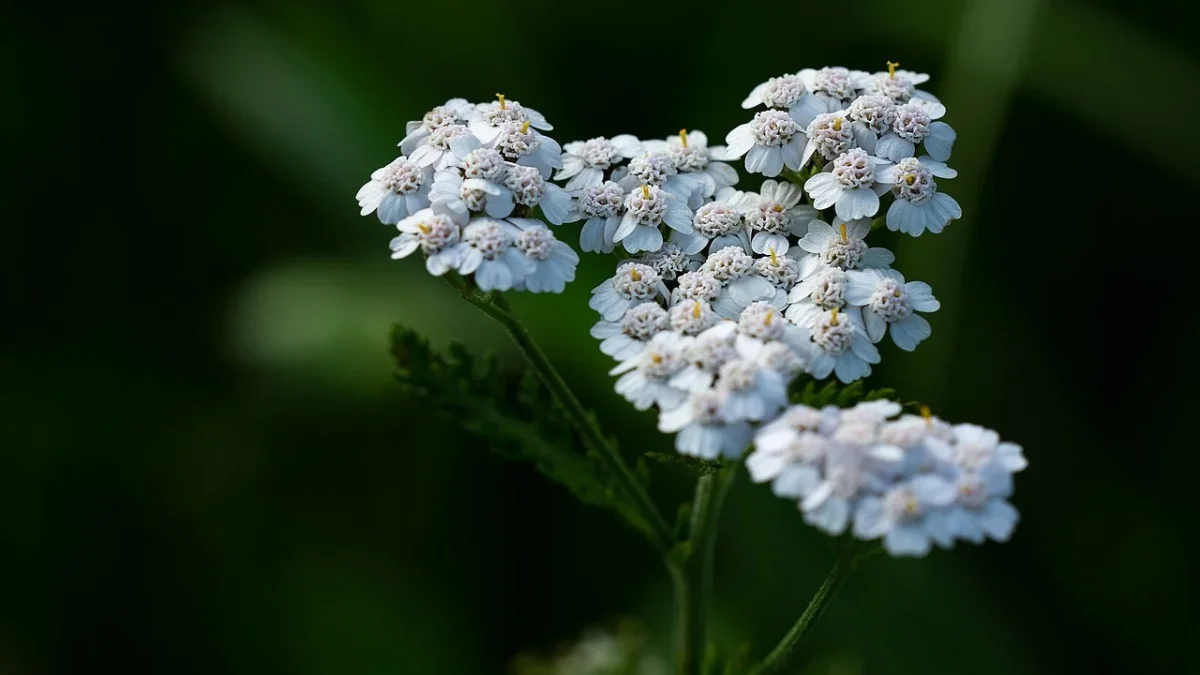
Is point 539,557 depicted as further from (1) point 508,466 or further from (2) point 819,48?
(2) point 819,48

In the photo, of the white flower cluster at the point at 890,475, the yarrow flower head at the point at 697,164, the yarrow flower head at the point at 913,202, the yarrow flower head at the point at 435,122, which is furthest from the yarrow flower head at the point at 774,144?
the white flower cluster at the point at 890,475

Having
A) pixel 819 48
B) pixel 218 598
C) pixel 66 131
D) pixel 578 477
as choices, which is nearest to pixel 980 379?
pixel 819 48

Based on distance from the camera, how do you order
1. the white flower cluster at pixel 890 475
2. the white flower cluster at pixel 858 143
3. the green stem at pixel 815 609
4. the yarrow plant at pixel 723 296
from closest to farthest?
the white flower cluster at pixel 890 475 → the yarrow plant at pixel 723 296 → the green stem at pixel 815 609 → the white flower cluster at pixel 858 143

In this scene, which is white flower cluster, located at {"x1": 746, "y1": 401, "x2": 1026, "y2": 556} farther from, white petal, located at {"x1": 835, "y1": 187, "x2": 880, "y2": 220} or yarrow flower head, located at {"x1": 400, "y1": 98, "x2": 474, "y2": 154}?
yarrow flower head, located at {"x1": 400, "y1": 98, "x2": 474, "y2": 154}

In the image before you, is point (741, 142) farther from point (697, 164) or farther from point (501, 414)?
point (501, 414)

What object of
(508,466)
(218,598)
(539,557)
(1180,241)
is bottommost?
(218,598)

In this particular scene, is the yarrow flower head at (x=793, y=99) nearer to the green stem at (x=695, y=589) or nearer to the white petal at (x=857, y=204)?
the white petal at (x=857, y=204)
